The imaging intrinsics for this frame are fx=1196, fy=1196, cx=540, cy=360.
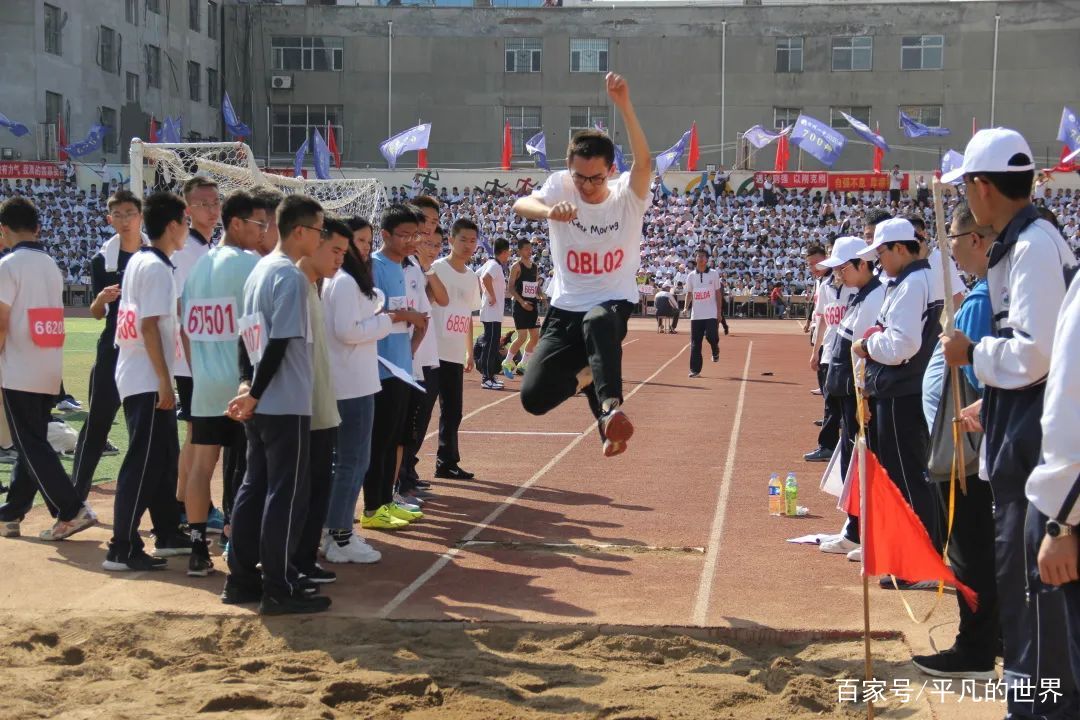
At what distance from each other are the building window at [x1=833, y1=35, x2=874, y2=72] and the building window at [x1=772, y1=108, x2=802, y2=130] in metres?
2.50

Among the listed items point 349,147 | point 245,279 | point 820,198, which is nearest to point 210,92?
point 349,147

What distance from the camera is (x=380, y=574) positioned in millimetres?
6980

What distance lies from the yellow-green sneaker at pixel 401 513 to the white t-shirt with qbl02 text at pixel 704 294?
A: 1231cm

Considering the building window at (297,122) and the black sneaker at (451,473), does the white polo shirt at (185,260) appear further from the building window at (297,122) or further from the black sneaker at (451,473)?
the building window at (297,122)

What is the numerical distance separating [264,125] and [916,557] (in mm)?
53614

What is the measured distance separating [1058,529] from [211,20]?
56131 mm

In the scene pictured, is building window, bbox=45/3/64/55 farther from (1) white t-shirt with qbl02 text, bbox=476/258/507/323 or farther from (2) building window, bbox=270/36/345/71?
(1) white t-shirt with qbl02 text, bbox=476/258/507/323

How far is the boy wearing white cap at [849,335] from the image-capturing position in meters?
7.55

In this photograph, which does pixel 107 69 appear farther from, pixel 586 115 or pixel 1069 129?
pixel 1069 129

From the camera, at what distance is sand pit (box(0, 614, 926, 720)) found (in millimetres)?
4871

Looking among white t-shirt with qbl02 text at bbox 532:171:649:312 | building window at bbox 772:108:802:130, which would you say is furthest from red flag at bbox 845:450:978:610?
building window at bbox 772:108:802:130

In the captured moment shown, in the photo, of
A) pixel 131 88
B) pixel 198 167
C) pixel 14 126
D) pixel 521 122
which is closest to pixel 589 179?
pixel 198 167

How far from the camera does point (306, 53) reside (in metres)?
55.0

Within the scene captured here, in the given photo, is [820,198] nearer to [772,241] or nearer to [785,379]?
[772,241]
